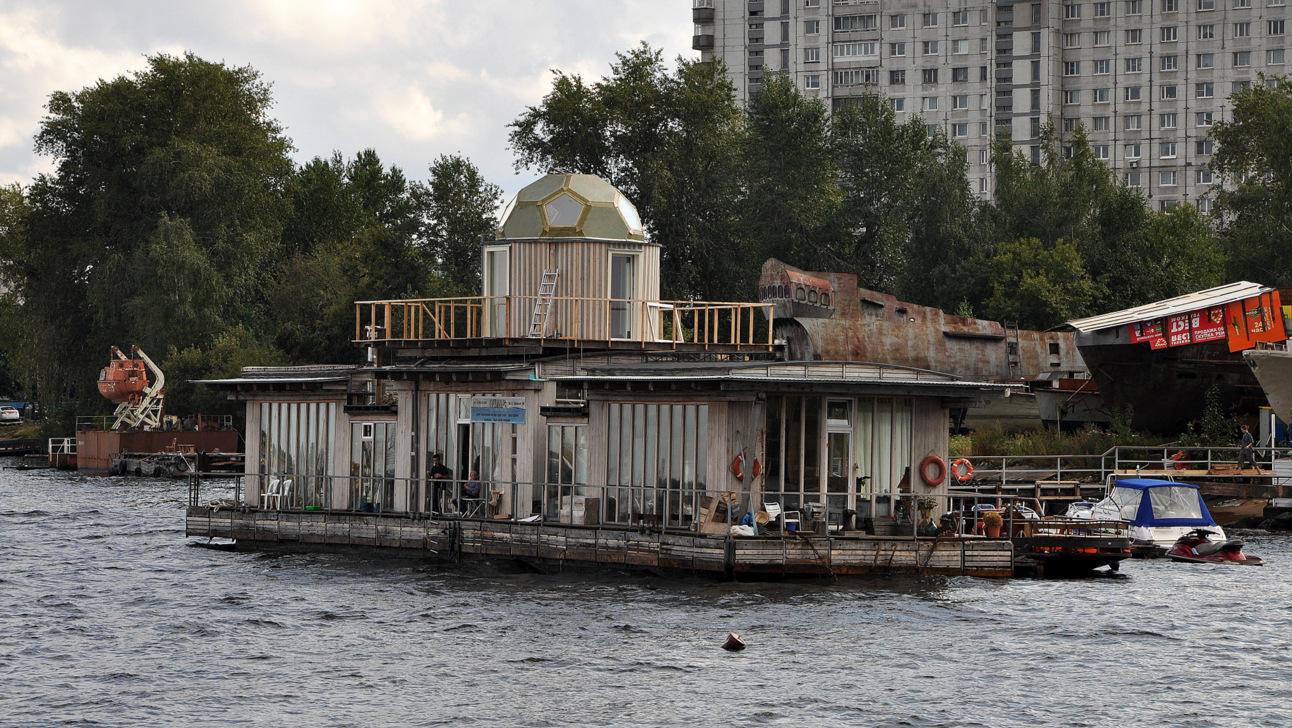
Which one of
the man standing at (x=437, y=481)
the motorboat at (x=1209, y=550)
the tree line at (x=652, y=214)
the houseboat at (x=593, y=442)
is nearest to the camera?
the houseboat at (x=593, y=442)

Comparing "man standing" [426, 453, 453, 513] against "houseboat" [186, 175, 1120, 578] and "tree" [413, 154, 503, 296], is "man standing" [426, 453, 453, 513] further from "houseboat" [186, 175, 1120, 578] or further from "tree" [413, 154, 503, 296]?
"tree" [413, 154, 503, 296]

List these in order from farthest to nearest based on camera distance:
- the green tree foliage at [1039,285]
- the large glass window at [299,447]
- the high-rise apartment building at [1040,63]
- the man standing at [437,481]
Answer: the high-rise apartment building at [1040,63] < the green tree foliage at [1039,285] < the large glass window at [299,447] < the man standing at [437,481]

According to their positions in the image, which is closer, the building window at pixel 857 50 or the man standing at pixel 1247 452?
the man standing at pixel 1247 452

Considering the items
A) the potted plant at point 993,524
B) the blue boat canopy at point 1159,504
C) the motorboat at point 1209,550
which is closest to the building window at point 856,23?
the blue boat canopy at point 1159,504

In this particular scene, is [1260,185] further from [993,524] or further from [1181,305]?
[993,524]

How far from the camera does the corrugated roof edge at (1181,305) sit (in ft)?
177

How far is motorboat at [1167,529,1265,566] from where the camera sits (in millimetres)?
38594

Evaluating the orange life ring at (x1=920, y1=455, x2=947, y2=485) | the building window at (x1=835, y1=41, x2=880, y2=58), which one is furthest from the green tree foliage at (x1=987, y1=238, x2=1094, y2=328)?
the building window at (x1=835, y1=41, x2=880, y2=58)

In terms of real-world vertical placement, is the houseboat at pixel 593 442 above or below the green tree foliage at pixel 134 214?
below

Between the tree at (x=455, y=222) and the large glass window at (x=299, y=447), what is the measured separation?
47315 millimetres

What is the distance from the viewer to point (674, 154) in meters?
85.3

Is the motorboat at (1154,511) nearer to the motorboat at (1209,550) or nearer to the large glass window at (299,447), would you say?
the motorboat at (1209,550)

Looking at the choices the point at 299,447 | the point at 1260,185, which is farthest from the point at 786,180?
the point at 299,447

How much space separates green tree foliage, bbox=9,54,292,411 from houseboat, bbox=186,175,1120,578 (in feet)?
157
